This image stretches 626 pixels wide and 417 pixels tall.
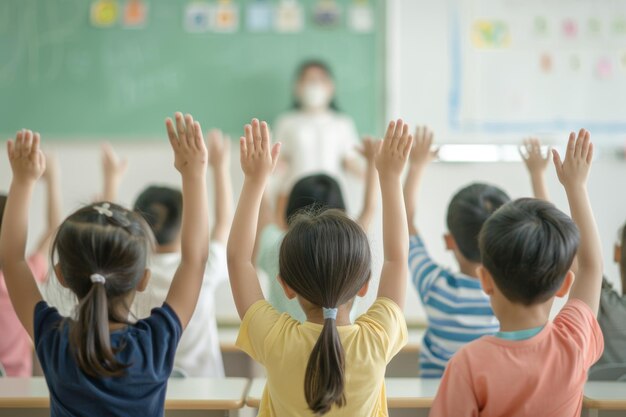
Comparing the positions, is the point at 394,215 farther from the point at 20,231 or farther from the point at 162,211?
the point at 162,211

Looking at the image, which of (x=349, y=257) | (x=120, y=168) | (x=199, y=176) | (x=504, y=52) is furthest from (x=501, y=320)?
(x=504, y=52)

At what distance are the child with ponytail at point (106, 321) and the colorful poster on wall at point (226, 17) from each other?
260cm

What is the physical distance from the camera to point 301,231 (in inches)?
57.0

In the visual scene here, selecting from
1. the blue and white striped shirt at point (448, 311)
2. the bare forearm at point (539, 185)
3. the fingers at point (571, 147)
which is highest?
the fingers at point (571, 147)

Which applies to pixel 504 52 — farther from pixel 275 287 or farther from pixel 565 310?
pixel 565 310

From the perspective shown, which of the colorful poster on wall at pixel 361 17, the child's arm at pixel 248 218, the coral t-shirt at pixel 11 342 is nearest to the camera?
the child's arm at pixel 248 218

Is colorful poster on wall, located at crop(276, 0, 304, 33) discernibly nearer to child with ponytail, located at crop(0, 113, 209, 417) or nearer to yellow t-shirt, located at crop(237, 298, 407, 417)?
child with ponytail, located at crop(0, 113, 209, 417)

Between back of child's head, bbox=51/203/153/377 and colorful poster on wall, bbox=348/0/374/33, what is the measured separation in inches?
110

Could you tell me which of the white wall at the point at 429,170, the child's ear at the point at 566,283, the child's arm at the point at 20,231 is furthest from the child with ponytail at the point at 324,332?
the white wall at the point at 429,170

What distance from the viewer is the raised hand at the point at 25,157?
5.64 ft

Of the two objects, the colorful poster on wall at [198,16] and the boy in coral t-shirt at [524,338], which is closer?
the boy in coral t-shirt at [524,338]

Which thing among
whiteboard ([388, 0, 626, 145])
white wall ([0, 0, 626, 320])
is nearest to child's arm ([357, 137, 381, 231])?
white wall ([0, 0, 626, 320])

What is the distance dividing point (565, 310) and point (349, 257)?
0.50 metres

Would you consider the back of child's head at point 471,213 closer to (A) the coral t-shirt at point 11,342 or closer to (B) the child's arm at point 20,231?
(B) the child's arm at point 20,231
